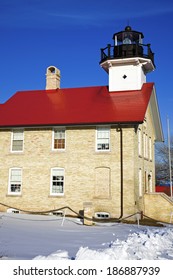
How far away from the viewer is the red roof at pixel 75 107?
2172cm

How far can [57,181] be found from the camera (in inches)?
872

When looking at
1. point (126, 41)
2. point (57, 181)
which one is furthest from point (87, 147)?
point (126, 41)

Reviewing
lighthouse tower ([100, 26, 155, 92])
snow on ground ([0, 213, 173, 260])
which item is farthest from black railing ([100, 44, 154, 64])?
snow on ground ([0, 213, 173, 260])

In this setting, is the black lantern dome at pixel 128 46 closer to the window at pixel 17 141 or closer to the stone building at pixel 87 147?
the stone building at pixel 87 147

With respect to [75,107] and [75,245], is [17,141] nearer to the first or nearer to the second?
[75,107]

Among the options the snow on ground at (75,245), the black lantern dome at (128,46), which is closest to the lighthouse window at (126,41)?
the black lantern dome at (128,46)

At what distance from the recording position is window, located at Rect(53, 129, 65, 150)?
22672mm

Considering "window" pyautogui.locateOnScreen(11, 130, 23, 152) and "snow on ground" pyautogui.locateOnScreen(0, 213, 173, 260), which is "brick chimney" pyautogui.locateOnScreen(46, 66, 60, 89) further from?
"snow on ground" pyautogui.locateOnScreen(0, 213, 173, 260)

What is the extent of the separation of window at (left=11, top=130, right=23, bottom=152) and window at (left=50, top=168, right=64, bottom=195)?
3.18 meters

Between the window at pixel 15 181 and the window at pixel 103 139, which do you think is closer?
the window at pixel 103 139

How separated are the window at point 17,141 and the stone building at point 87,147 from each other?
0.24ft

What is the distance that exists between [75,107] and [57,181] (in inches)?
225

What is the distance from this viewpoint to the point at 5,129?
2384cm
